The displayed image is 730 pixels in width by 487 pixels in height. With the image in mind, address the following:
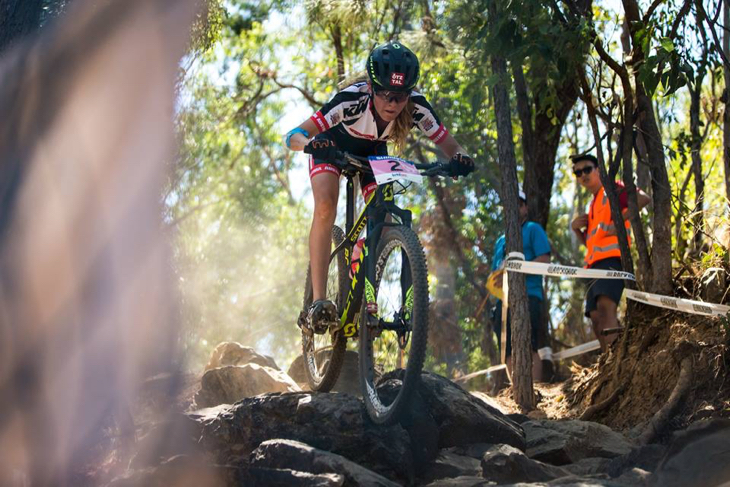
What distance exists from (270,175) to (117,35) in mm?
22344

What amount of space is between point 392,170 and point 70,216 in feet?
13.2

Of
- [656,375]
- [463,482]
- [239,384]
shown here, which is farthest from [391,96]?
[239,384]

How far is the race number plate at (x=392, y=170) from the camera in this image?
4.76 m

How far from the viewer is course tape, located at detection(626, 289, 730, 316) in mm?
5449

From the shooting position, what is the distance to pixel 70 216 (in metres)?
7.77

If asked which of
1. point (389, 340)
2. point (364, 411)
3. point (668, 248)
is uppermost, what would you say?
point (668, 248)

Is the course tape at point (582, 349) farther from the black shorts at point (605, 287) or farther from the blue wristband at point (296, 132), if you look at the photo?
the blue wristband at point (296, 132)

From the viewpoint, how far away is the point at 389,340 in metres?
5.20

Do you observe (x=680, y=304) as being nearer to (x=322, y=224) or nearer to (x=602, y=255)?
(x=602, y=255)

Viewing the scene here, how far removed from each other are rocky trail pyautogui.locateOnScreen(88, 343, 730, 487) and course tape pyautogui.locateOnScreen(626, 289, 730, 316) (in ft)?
3.34

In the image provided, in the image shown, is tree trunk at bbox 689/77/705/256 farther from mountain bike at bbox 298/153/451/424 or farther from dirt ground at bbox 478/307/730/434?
mountain bike at bbox 298/153/451/424

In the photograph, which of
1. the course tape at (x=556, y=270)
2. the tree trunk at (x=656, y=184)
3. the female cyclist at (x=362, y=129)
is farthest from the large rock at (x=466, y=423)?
the course tape at (x=556, y=270)

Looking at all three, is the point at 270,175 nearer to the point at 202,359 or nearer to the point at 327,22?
the point at 202,359

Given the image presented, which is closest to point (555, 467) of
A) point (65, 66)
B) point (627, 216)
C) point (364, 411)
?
point (364, 411)
